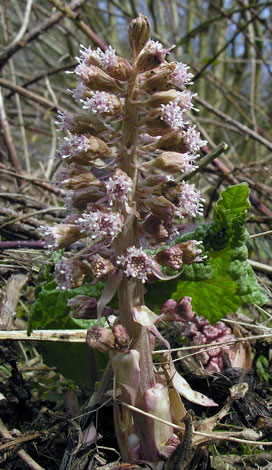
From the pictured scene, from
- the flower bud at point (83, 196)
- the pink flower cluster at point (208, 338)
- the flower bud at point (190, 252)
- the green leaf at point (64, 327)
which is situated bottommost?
the pink flower cluster at point (208, 338)

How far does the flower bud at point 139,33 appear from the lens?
59.0 inches

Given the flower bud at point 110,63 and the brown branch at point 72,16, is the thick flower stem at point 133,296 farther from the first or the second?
the brown branch at point 72,16

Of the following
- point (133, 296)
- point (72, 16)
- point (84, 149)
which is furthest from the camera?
point (72, 16)

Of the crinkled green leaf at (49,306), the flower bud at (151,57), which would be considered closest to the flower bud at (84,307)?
the crinkled green leaf at (49,306)

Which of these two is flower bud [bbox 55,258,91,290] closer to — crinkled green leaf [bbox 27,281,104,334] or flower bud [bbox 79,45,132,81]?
crinkled green leaf [bbox 27,281,104,334]

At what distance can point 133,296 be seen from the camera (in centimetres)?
156

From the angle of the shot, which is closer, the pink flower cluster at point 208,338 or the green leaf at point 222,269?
Answer: the green leaf at point 222,269

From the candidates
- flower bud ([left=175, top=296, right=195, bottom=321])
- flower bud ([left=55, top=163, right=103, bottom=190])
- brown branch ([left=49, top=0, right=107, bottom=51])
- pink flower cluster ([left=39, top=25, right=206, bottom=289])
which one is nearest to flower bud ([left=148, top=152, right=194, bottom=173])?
pink flower cluster ([left=39, top=25, right=206, bottom=289])

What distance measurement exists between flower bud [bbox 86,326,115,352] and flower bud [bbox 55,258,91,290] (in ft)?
0.56

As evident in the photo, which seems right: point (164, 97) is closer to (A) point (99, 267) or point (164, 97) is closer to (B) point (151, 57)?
(B) point (151, 57)

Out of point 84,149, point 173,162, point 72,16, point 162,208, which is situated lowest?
point 162,208

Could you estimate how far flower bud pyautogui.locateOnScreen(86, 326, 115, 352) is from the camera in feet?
4.84

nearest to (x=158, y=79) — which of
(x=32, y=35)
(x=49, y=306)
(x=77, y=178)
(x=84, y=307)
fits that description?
(x=77, y=178)

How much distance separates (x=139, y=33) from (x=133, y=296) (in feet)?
2.90
